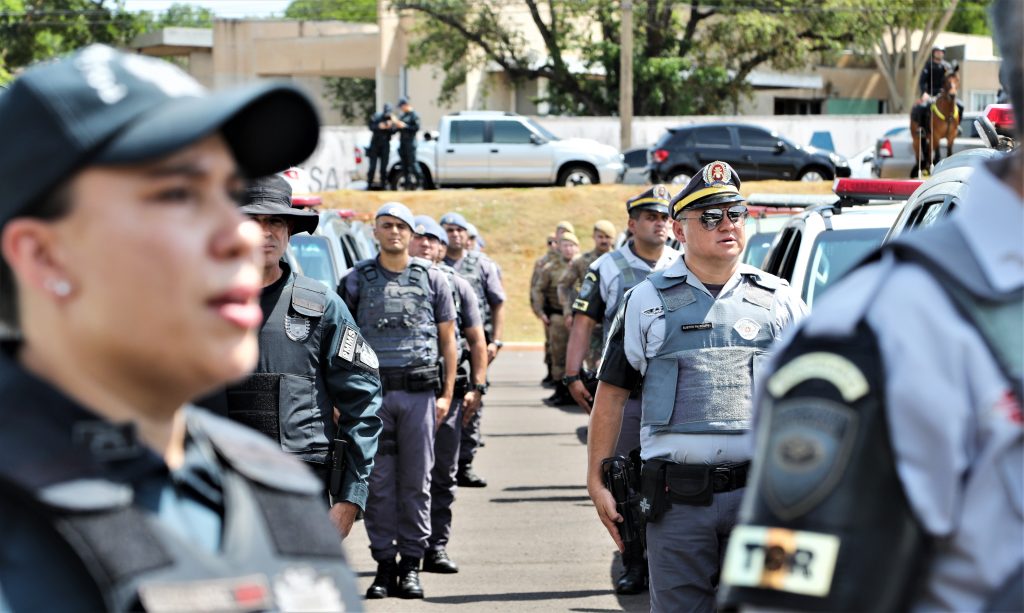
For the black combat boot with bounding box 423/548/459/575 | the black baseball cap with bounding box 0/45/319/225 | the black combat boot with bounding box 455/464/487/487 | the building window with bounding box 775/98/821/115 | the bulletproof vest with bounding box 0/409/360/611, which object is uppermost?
the building window with bounding box 775/98/821/115

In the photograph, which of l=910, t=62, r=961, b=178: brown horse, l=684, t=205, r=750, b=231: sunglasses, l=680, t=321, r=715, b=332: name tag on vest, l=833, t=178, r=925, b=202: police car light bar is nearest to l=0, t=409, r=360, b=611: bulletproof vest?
l=680, t=321, r=715, b=332: name tag on vest

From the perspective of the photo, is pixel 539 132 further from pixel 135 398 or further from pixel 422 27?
pixel 135 398

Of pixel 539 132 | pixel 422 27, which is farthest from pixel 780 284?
pixel 422 27

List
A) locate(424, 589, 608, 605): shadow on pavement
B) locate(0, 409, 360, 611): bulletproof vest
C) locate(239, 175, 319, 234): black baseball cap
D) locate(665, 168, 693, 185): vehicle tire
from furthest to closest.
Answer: locate(665, 168, 693, 185): vehicle tire
locate(424, 589, 608, 605): shadow on pavement
locate(239, 175, 319, 234): black baseball cap
locate(0, 409, 360, 611): bulletproof vest

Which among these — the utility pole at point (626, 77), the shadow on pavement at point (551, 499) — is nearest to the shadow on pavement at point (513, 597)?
the shadow on pavement at point (551, 499)

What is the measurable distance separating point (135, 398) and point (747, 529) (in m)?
0.88

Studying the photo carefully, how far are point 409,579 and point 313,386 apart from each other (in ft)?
10.7

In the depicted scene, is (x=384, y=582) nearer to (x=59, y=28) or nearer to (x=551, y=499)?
(x=551, y=499)

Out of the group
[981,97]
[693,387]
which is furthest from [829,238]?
[981,97]

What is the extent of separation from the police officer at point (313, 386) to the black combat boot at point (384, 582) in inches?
111

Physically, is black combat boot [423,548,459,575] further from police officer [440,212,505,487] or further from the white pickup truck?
the white pickup truck

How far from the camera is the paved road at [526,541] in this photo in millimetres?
9172

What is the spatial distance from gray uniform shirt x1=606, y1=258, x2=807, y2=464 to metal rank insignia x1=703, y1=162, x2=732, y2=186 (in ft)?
1.36

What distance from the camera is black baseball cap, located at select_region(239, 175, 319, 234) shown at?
22.2 feet
